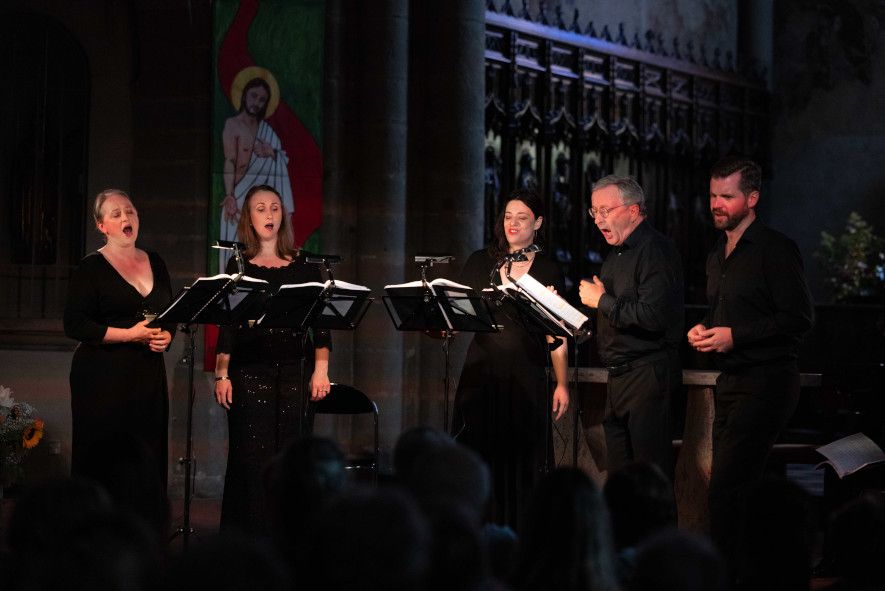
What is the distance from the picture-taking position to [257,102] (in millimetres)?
9195

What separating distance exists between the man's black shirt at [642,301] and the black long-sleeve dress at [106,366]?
216cm

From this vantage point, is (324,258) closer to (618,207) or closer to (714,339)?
(618,207)

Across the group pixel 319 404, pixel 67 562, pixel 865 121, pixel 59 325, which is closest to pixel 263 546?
pixel 67 562

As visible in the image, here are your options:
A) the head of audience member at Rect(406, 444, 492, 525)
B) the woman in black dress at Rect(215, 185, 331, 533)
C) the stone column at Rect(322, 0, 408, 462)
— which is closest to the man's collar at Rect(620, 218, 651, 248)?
the woman in black dress at Rect(215, 185, 331, 533)

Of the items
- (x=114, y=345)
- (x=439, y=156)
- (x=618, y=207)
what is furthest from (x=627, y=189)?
(x=439, y=156)

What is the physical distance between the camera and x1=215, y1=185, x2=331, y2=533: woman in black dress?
658 cm

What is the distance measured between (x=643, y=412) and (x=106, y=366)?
2564 mm

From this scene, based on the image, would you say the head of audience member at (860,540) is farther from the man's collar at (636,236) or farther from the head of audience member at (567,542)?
the man's collar at (636,236)

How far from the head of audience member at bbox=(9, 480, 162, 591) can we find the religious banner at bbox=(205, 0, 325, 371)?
6062mm

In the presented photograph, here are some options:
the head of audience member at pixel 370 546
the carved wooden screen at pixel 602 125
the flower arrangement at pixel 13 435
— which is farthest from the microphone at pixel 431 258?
the carved wooden screen at pixel 602 125

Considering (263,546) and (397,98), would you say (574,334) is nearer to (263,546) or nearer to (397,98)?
(263,546)

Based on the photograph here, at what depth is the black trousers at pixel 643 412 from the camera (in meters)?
5.96

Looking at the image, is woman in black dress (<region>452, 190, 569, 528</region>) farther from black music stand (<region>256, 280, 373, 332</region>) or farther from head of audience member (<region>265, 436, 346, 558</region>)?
head of audience member (<region>265, 436, 346, 558</region>)

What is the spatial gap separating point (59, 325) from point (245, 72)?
2.09 m
